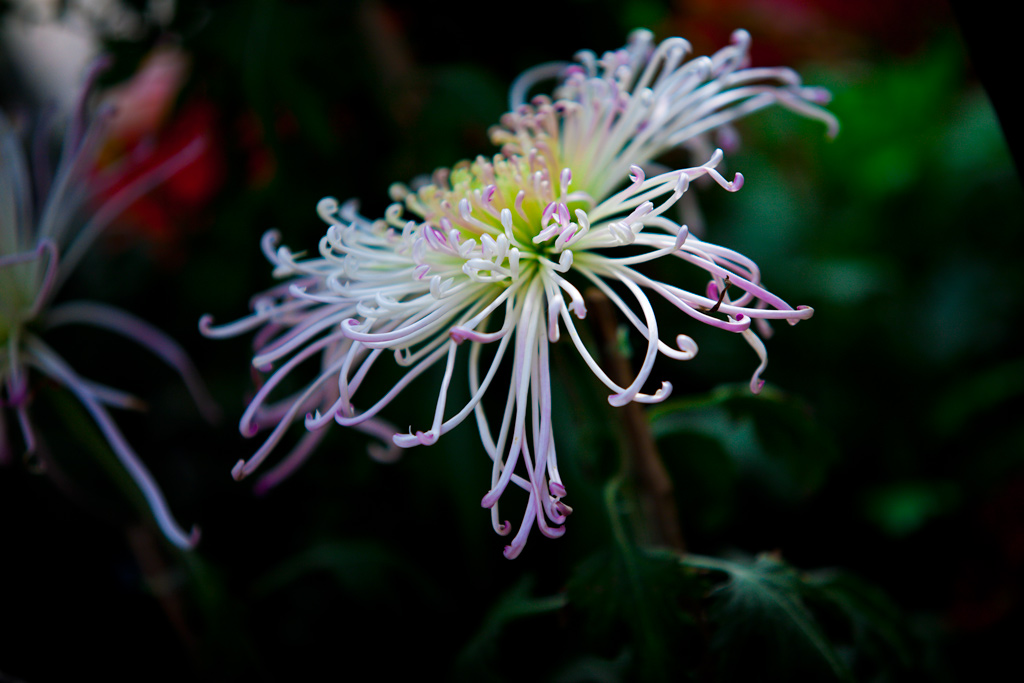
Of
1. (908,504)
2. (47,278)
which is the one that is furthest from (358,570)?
(908,504)

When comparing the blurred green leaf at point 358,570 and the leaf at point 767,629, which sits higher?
the blurred green leaf at point 358,570

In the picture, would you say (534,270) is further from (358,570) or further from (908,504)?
(908,504)

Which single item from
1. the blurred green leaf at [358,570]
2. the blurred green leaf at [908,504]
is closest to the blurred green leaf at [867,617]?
the blurred green leaf at [358,570]

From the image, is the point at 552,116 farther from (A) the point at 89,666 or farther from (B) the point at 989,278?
(B) the point at 989,278

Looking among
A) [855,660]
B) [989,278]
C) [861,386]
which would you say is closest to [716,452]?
[855,660]

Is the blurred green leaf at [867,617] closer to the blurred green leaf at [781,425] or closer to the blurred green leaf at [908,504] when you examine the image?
the blurred green leaf at [781,425]
